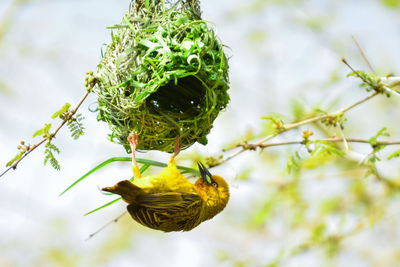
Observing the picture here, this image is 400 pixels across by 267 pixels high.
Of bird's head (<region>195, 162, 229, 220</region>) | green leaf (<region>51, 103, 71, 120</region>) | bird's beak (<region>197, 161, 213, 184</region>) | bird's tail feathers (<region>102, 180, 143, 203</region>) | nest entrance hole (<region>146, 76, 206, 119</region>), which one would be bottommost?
bird's head (<region>195, 162, 229, 220</region>)

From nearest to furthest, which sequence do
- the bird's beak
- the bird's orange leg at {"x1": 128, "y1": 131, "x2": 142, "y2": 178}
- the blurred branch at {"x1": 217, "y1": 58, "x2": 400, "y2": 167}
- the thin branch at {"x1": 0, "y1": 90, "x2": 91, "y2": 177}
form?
the thin branch at {"x1": 0, "y1": 90, "x2": 91, "y2": 177}, the bird's orange leg at {"x1": 128, "y1": 131, "x2": 142, "y2": 178}, the blurred branch at {"x1": 217, "y1": 58, "x2": 400, "y2": 167}, the bird's beak

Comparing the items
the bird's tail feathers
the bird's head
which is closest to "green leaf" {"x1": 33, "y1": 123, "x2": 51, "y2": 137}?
the bird's tail feathers

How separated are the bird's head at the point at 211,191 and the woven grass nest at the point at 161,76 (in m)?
0.32

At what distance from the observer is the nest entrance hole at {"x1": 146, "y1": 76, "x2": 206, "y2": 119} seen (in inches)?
99.7

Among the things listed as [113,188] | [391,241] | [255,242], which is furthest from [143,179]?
[255,242]

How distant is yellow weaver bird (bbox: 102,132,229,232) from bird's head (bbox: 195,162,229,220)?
100mm

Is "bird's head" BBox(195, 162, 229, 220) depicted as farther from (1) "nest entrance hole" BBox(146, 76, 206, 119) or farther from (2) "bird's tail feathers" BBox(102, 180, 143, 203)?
(2) "bird's tail feathers" BBox(102, 180, 143, 203)

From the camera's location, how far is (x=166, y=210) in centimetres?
238

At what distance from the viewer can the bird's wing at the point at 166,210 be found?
234cm

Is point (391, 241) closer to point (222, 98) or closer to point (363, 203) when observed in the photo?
point (363, 203)

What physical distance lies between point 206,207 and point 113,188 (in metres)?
0.77

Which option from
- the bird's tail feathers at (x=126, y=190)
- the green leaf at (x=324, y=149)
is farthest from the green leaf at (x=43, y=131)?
the green leaf at (x=324, y=149)

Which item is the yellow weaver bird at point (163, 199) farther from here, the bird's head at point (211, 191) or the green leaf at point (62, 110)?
the green leaf at point (62, 110)

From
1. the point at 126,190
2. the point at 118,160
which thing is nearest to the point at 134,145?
the point at 118,160
